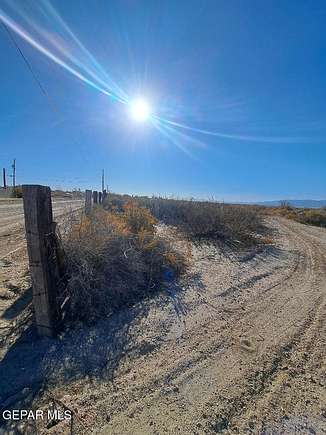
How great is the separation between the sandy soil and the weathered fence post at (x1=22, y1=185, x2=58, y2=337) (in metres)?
0.25

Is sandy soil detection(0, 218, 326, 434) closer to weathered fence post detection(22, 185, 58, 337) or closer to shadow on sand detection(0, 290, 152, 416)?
shadow on sand detection(0, 290, 152, 416)

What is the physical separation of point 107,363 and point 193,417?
1.06 meters

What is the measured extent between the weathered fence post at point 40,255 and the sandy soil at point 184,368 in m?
0.25

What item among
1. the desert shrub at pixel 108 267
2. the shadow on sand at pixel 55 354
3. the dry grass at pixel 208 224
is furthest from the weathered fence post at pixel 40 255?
the dry grass at pixel 208 224

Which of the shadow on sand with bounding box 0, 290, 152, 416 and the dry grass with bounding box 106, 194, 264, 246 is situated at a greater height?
the dry grass with bounding box 106, 194, 264, 246

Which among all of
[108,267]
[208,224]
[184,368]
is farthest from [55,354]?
[208,224]

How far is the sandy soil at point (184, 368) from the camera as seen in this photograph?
2064 millimetres

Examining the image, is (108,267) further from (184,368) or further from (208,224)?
(208,224)

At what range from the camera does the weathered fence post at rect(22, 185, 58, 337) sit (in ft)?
9.66

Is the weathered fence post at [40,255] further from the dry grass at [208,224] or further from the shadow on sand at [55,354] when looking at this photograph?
the dry grass at [208,224]

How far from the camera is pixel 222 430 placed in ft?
6.44

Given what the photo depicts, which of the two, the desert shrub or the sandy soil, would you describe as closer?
the sandy soil

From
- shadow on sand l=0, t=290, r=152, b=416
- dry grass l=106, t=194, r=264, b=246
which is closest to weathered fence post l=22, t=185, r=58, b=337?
shadow on sand l=0, t=290, r=152, b=416

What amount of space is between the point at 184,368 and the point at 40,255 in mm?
2003
